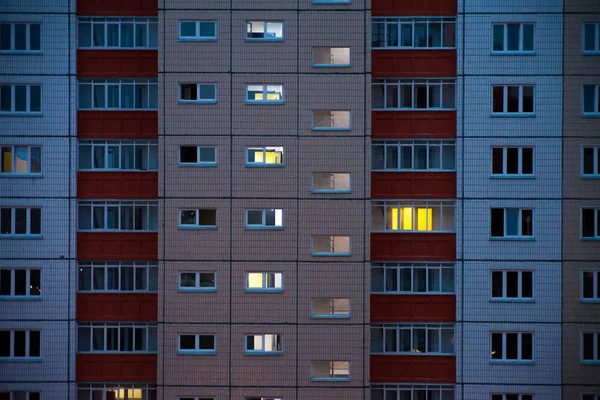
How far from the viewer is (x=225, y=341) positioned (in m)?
21.9

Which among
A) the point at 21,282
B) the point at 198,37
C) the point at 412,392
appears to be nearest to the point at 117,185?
the point at 21,282

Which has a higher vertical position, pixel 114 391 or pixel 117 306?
pixel 117 306

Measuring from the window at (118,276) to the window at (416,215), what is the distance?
7652mm

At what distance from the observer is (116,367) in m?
22.4

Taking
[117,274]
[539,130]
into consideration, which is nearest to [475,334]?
[539,130]

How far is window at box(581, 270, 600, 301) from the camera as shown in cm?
2197

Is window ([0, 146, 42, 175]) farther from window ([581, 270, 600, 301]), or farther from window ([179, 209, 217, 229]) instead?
window ([581, 270, 600, 301])

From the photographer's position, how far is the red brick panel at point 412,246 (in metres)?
22.3

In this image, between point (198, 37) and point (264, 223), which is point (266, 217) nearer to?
point (264, 223)

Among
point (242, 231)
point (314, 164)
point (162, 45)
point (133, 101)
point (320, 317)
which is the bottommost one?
point (320, 317)

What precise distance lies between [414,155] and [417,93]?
2055mm

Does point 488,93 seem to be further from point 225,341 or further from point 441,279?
point 225,341

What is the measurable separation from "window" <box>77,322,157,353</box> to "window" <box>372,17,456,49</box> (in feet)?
40.0

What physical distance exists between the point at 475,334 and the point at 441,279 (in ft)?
6.73
